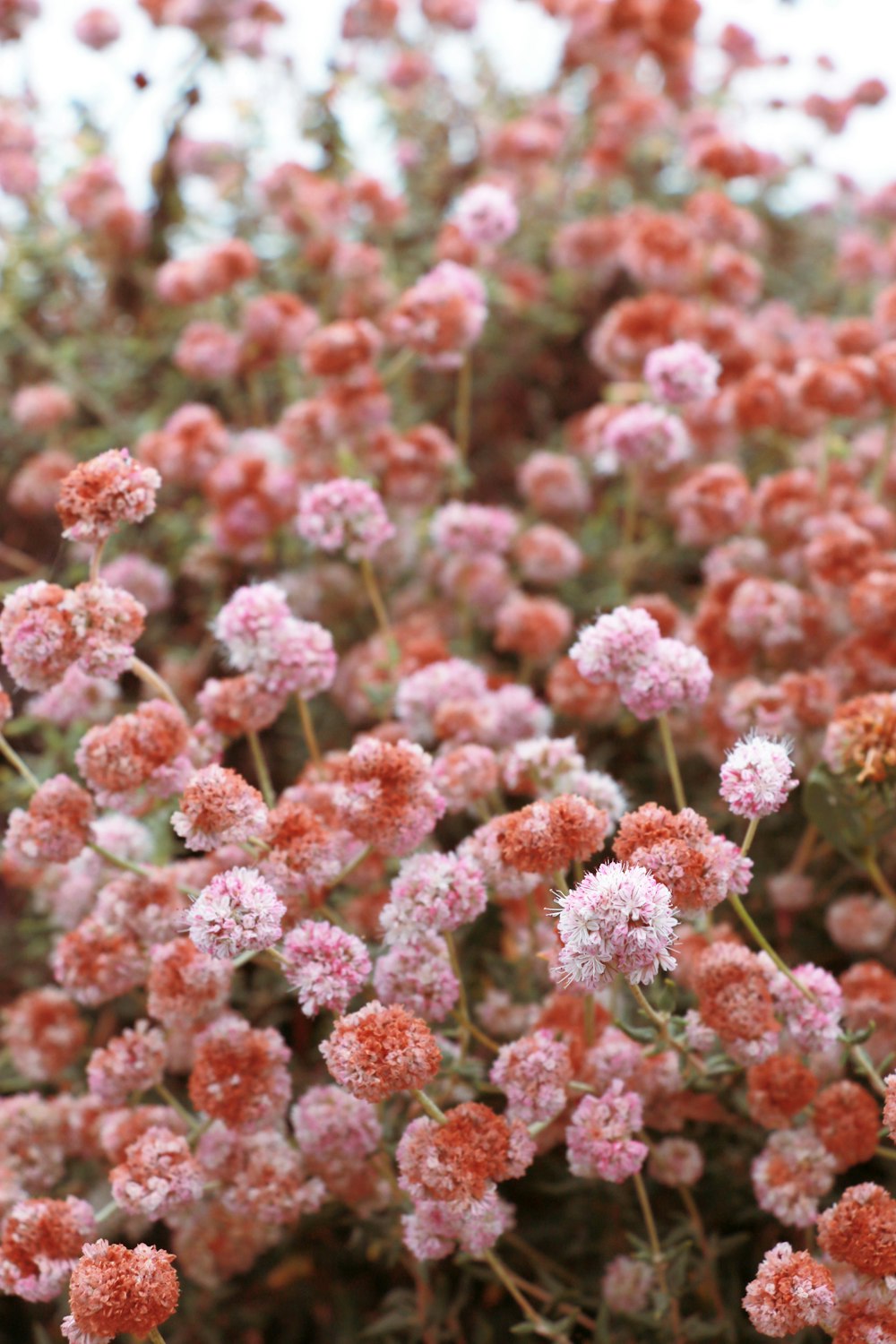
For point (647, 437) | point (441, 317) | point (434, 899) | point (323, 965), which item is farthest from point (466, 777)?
point (441, 317)

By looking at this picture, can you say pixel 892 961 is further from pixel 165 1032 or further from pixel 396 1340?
pixel 165 1032

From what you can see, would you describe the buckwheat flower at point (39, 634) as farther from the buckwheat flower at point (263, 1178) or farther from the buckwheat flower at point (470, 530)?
the buckwheat flower at point (470, 530)

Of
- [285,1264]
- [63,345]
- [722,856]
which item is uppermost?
[63,345]

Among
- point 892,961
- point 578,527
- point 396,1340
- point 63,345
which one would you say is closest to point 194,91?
point 63,345

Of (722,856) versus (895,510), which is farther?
(895,510)

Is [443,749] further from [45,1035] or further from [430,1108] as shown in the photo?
[45,1035]
